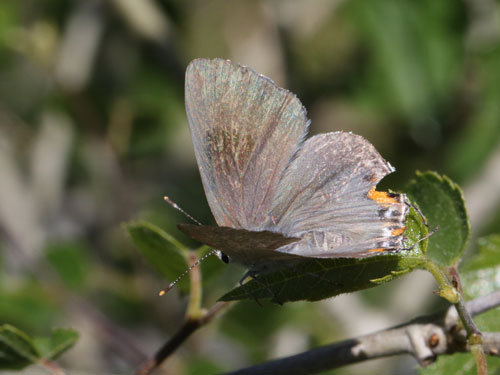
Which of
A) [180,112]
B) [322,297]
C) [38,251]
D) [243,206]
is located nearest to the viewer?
[322,297]

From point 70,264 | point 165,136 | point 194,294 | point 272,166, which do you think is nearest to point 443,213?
point 272,166

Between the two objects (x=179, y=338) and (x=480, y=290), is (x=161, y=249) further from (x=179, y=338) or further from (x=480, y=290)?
(x=480, y=290)

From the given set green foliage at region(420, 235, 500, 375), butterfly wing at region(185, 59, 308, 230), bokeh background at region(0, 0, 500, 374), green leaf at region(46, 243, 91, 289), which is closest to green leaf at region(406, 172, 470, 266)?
green foliage at region(420, 235, 500, 375)

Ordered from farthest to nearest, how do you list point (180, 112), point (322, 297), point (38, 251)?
point (180, 112) → point (38, 251) → point (322, 297)

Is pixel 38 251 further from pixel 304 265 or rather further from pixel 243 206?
pixel 304 265

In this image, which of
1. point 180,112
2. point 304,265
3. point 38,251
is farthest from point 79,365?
point 304,265

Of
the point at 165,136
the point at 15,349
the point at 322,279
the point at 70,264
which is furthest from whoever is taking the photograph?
the point at 165,136

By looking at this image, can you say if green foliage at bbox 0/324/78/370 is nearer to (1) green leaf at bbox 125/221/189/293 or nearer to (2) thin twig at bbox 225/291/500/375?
(1) green leaf at bbox 125/221/189/293
